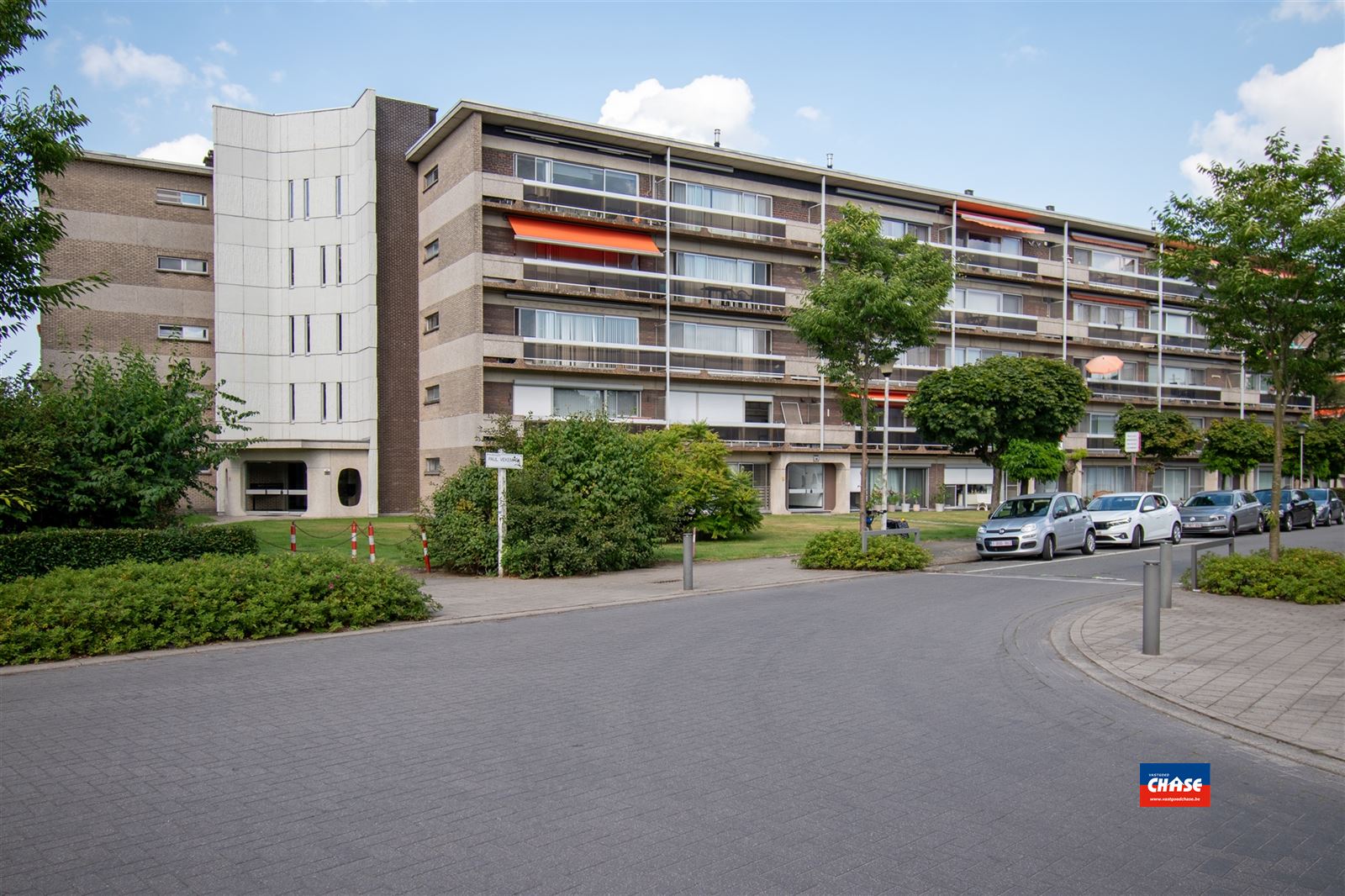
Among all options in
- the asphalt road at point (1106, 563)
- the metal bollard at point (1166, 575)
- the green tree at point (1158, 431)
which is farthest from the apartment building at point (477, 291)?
the metal bollard at point (1166, 575)

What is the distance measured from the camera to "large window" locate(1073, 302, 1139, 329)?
2023 inches

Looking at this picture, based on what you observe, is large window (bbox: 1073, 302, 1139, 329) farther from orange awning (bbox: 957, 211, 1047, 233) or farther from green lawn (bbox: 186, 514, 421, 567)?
green lawn (bbox: 186, 514, 421, 567)

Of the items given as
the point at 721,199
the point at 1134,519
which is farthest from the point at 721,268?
the point at 1134,519

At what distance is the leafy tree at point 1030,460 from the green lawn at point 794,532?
2.49 m

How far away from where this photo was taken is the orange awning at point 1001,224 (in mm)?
46000

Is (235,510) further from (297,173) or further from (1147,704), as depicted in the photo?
(1147,704)

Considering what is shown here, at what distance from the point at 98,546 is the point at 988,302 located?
44.1m

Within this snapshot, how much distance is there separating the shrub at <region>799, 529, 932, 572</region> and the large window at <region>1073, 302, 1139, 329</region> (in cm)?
3750

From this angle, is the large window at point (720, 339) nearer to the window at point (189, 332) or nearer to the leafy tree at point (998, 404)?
the leafy tree at point (998, 404)

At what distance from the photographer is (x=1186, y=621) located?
11688 millimetres

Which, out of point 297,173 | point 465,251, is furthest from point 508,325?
point 297,173

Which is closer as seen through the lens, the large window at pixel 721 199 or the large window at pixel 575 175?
the large window at pixel 575 175

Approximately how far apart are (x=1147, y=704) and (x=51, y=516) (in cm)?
1489

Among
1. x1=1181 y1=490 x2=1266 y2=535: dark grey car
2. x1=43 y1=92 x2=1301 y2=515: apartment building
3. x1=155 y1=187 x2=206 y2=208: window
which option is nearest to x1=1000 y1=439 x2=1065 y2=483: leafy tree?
x1=1181 y1=490 x2=1266 y2=535: dark grey car
